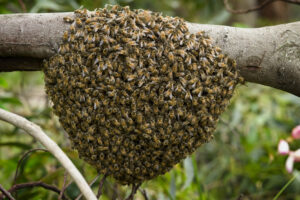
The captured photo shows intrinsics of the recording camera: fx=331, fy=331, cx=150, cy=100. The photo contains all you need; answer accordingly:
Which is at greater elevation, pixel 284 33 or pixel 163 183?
pixel 284 33

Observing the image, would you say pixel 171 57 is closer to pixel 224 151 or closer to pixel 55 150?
pixel 55 150

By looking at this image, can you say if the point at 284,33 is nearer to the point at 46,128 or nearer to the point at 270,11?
the point at 46,128

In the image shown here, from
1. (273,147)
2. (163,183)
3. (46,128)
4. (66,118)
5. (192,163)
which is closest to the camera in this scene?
(66,118)

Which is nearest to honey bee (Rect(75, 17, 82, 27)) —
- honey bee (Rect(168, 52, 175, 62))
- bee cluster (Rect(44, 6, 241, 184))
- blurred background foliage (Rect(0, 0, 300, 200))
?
bee cluster (Rect(44, 6, 241, 184))

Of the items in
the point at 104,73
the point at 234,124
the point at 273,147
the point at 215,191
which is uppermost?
the point at 104,73

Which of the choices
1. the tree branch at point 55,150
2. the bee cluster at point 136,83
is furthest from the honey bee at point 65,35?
the tree branch at point 55,150

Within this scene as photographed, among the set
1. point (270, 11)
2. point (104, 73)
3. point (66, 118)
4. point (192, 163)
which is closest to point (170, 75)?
point (104, 73)
